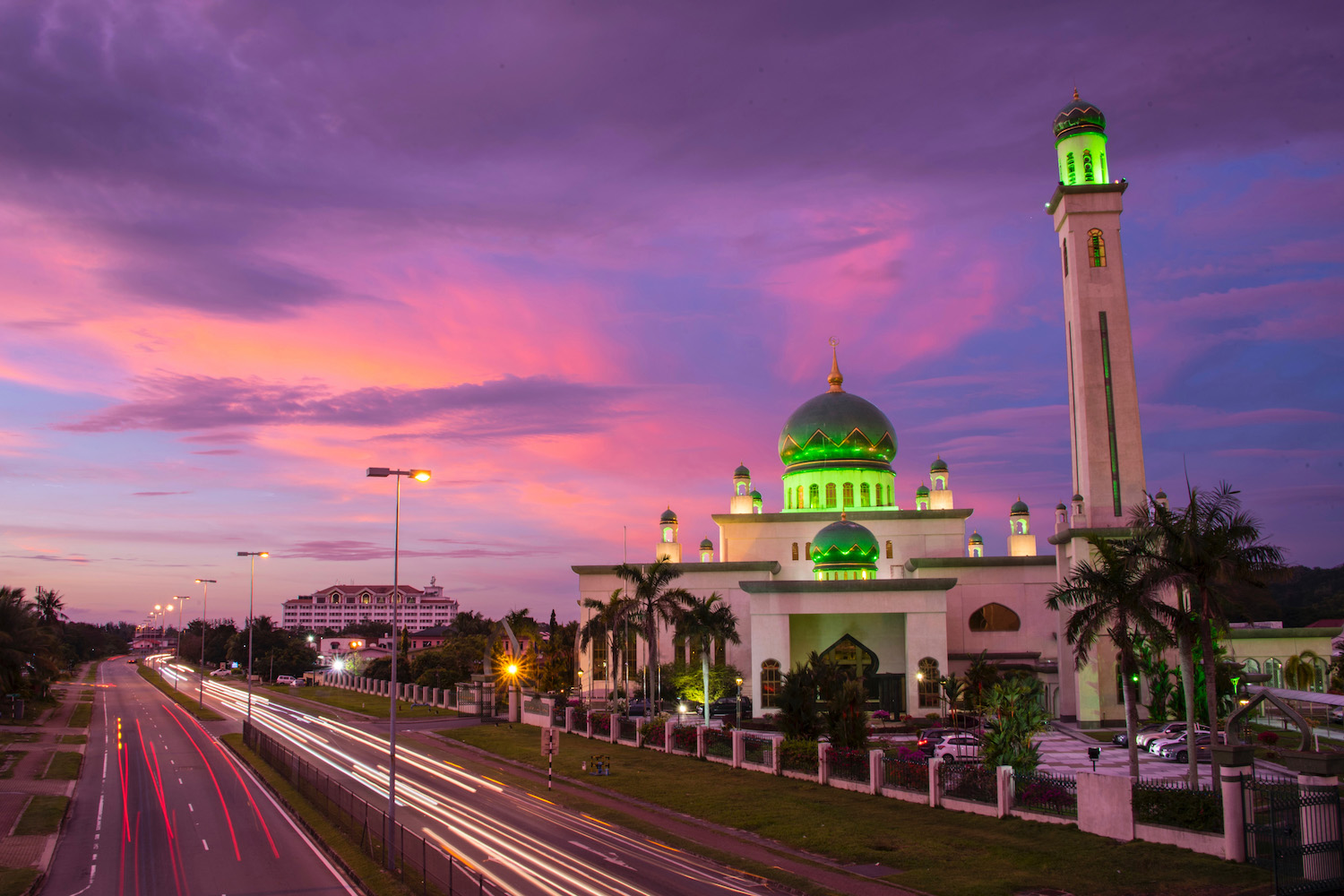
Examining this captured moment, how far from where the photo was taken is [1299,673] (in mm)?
52562

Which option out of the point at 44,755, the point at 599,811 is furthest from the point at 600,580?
the point at 599,811

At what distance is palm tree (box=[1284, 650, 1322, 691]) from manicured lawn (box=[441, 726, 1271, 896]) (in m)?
34.3

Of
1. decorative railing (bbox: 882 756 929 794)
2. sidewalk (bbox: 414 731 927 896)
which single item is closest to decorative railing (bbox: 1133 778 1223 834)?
sidewalk (bbox: 414 731 927 896)

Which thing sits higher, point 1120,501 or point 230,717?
point 1120,501

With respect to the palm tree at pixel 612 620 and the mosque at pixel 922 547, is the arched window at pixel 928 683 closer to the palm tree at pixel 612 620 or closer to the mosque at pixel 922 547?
the mosque at pixel 922 547

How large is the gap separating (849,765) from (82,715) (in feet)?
178

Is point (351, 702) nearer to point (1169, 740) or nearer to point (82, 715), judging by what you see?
point (82, 715)

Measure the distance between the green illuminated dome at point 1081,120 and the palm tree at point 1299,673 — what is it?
30229 mm

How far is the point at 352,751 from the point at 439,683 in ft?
89.6

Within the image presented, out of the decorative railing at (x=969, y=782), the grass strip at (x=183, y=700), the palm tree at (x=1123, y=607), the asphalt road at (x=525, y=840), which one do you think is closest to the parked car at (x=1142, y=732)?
the palm tree at (x=1123, y=607)

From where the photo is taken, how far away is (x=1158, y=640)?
29.4m

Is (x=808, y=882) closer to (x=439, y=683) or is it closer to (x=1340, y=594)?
(x=439, y=683)

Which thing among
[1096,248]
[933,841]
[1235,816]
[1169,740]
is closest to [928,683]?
[1169,740]

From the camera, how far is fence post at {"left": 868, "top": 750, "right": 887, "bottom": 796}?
101ft
